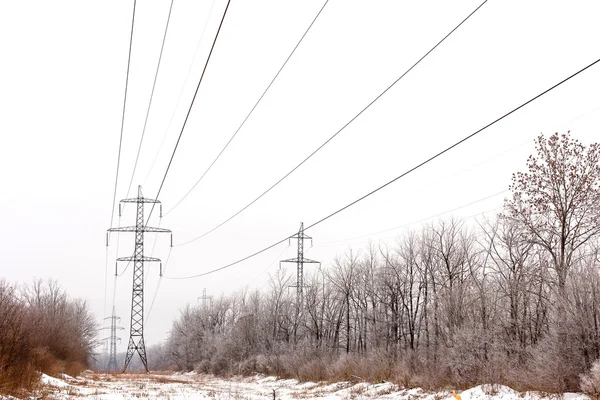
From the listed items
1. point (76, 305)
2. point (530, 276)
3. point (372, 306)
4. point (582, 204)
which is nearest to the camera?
point (582, 204)

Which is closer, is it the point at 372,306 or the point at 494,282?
the point at 494,282

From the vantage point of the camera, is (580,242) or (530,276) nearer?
(580,242)

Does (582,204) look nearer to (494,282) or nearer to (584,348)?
(584,348)

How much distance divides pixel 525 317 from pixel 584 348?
11455mm

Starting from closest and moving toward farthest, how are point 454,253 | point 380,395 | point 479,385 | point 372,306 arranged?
1. point 479,385
2. point 380,395
3. point 454,253
4. point 372,306

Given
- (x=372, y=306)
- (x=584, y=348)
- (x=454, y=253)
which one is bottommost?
(x=584, y=348)

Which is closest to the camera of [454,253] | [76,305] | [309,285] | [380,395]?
[380,395]

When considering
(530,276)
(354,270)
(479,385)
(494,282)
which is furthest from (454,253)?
(479,385)

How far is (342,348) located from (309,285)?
37.3 ft

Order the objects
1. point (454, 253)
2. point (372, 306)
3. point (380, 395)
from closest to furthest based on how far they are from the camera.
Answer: point (380, 395) → point (454, 253) → point (372, 306)

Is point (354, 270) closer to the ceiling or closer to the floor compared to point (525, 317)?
closer to the ceiling

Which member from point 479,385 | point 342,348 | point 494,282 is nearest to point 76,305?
point 342,348

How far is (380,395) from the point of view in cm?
2978

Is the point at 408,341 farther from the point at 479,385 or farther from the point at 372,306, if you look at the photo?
the point at 479,385
